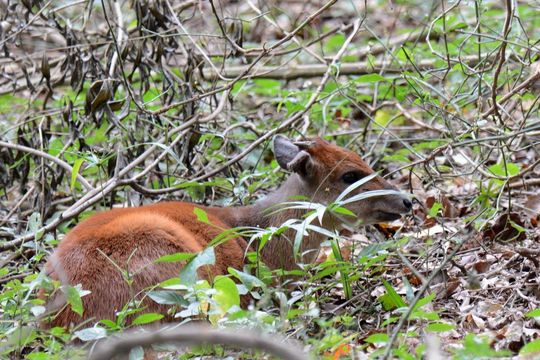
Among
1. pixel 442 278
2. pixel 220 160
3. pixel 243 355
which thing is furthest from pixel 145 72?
pixel 243 355

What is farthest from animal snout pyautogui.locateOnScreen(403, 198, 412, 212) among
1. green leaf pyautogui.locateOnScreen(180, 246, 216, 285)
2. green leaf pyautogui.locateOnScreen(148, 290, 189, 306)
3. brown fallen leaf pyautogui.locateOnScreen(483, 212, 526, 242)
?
green leaf pyautogui.locateOnScreen(148, 290, 189, 306)

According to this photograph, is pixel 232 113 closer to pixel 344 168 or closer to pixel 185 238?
pixel 344 168

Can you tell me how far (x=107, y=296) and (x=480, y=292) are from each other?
214 cm

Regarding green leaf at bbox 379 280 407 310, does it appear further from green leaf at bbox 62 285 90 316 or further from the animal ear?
green leaf at bbox 62 285 90 316

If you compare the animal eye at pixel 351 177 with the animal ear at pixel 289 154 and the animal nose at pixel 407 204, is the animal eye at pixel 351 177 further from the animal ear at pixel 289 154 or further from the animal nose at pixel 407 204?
the animal nose at pixel 407 204

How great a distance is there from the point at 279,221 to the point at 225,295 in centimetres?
220

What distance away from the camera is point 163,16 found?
21.2ft

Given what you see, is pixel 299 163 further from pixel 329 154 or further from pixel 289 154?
pixel 329 154

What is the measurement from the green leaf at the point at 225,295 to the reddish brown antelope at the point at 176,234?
0.53 metres

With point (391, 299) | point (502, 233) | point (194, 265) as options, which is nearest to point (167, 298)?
point (194, 265)

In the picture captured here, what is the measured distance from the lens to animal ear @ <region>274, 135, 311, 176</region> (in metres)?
6.20

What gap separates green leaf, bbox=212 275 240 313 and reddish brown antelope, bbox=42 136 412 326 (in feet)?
1.73

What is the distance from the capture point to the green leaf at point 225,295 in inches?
164

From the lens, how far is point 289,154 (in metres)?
6.28
